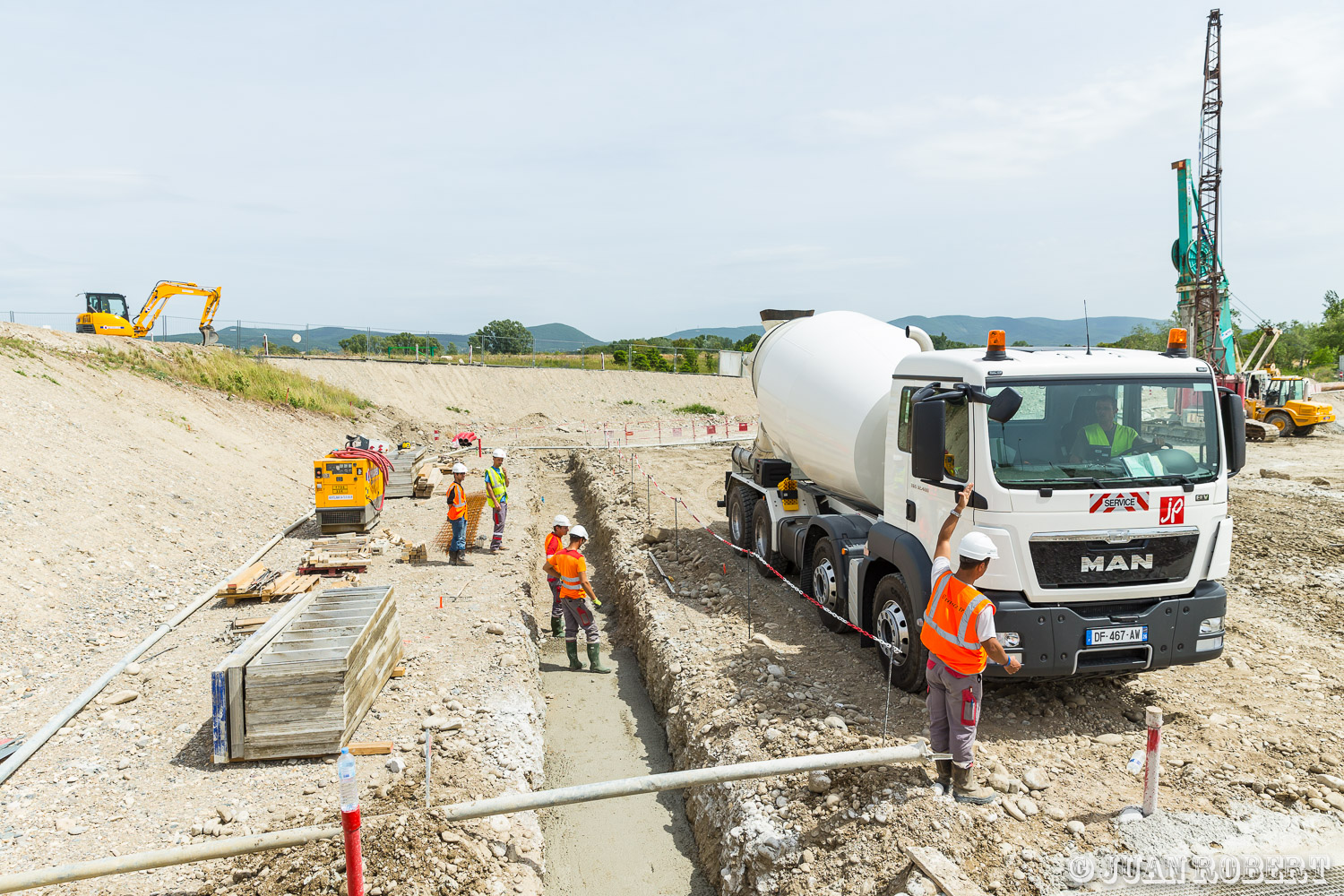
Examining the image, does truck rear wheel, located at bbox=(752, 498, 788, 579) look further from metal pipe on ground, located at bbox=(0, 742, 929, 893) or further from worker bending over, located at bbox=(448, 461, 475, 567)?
metal pipe on ground, located at bbox=(0, 742, 929, 893)

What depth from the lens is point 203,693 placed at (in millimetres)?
6691

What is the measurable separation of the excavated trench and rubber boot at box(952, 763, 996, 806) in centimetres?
185

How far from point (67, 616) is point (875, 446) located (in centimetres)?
857

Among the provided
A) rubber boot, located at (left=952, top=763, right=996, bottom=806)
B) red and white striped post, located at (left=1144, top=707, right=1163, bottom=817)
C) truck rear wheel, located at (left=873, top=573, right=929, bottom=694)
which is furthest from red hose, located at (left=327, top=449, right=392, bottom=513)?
red and white striped post, located at (left=1144, top=707, right=1163, bottom=817)

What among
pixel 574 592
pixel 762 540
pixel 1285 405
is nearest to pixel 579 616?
pixel 574 592

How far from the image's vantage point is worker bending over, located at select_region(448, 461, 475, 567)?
10875 mm

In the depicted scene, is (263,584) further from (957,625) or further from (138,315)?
(138,315)

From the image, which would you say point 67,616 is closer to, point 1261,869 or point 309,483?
point 309,483

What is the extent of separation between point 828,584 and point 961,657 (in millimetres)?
3416

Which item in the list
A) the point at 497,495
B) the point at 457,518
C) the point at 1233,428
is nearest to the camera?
the point at 1233,428

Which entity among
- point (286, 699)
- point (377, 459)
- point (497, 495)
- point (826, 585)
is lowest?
point (286, 699)

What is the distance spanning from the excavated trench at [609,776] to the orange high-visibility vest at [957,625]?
2.40 m

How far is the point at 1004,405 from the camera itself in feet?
17.8

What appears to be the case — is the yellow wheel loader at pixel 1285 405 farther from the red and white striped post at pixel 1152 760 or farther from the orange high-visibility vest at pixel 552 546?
the red and white striped post at pixel 1152 760
